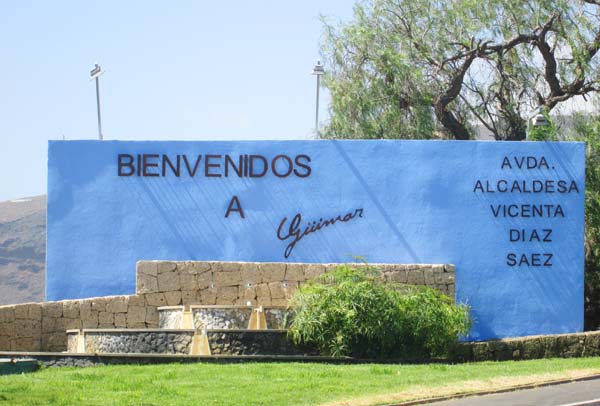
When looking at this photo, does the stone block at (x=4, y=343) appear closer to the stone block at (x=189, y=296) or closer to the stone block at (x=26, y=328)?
the stone block at (x=26, y=328)

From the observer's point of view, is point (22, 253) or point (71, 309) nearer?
point (71, 309)

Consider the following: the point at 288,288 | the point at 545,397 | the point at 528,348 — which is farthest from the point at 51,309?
the point at 545,397

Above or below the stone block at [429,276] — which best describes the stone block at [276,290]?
below

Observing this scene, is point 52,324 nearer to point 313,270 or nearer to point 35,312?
point 35,312

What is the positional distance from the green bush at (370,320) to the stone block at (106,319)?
362cm

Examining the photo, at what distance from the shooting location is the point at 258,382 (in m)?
15.0

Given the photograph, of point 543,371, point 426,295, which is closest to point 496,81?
point 426,295

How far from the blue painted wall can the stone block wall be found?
57 cm

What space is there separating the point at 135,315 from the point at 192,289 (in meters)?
1.17

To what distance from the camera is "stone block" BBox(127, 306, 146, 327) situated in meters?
20.6

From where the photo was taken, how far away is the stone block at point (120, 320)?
20.6m

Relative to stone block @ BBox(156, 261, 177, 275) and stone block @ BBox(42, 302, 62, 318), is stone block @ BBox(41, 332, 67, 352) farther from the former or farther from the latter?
stone block @ BBox(156, 261, 177, 275)

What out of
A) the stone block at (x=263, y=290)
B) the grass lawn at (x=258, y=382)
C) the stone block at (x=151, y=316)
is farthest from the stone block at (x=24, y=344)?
the stone block at (x=263, y=290)

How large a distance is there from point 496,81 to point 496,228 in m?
9.36
